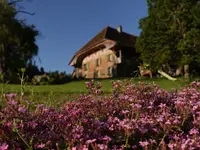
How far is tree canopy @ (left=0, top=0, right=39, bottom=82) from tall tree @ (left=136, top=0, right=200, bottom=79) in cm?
1522

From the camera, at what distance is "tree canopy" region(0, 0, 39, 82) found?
3822 centimetres

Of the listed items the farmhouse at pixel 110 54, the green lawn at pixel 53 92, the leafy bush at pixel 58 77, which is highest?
the farmhouse at pixel 110 54

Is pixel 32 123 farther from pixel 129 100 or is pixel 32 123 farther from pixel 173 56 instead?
pixel 173 56

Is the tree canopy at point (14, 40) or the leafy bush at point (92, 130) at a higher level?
the tree canopy at point (14, 40)

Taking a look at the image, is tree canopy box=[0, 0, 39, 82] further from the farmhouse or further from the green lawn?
the green lawn

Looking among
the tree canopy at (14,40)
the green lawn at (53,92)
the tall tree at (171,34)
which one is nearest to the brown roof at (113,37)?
the tall tree at (171,34)

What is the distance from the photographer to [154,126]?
2.80 m

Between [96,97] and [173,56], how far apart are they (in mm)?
33447

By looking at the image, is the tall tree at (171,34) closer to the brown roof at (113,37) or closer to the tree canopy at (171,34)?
the tree canopy at (171,34)

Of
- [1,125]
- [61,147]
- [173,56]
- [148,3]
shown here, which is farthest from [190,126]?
[148,3]

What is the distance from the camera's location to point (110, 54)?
49625 mm

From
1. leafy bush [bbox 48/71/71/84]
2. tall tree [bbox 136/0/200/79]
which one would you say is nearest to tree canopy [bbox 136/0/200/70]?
tall tree [bbox 136/0/200/79]

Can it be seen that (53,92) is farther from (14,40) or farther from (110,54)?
(110,54)

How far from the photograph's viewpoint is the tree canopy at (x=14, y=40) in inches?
1505
